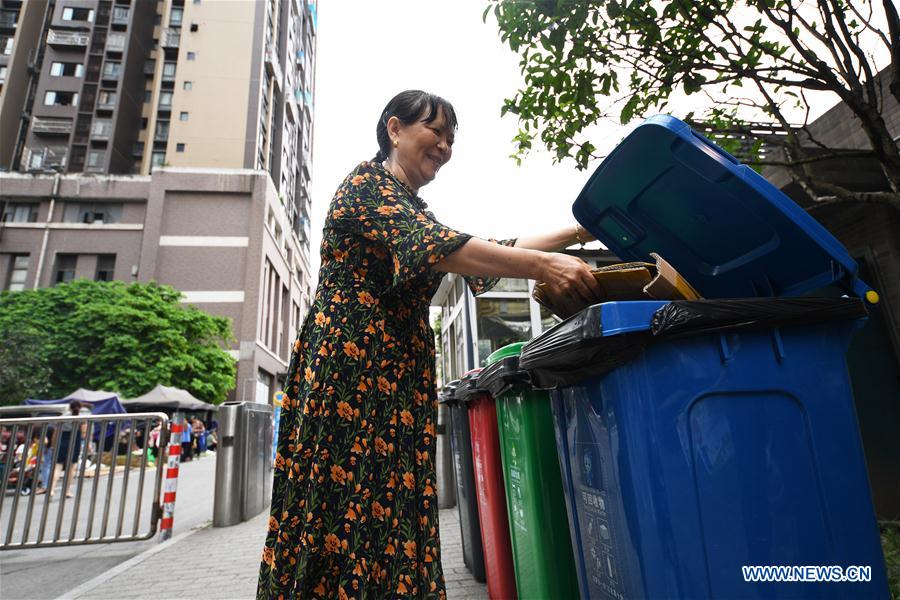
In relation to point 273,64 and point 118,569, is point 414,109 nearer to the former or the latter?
point 118,569

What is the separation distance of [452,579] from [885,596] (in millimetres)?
2428

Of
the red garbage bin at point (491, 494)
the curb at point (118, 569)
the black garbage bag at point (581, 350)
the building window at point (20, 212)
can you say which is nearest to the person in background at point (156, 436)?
the curb at point (118, 569)

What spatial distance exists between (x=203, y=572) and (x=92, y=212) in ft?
116

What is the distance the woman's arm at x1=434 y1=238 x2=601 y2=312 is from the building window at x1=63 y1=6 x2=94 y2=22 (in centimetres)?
5229

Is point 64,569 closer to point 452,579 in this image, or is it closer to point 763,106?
point 452,579

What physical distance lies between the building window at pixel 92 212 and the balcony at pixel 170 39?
15059mm

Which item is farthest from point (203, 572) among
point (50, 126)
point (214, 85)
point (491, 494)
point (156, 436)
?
point (50, 126)

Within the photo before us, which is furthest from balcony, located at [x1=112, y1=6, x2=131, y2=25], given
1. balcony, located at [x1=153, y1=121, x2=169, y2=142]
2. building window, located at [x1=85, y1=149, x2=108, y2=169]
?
building window, located at [x1=85, y1=149, x2=108, y2=169]

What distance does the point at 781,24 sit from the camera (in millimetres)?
3398

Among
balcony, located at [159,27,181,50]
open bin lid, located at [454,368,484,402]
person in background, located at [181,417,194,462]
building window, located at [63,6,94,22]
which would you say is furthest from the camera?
building window, located at [63,6,94,22]

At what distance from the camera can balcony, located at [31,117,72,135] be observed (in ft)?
124

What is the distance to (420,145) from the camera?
5.92ft

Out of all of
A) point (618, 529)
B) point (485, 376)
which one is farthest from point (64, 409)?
point (618, 529)

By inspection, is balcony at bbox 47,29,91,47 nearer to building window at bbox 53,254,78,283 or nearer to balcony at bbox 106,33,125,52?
balcony at bbox 106,33,125,52
